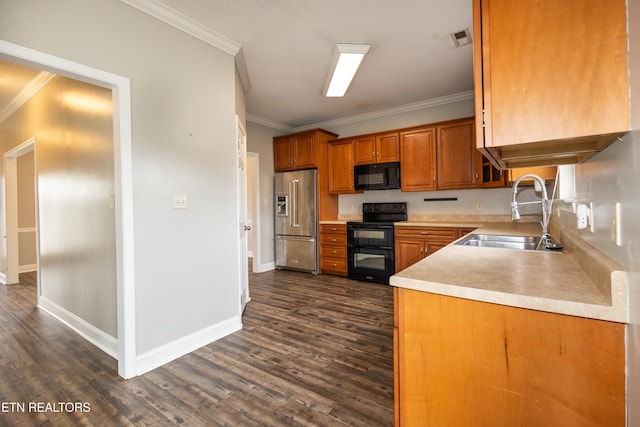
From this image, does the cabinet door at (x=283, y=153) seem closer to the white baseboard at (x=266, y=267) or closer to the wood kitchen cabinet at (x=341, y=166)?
the wood kitchen cabinet at (x=341, y=166)

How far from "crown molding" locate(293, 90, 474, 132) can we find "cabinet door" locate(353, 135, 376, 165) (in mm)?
481

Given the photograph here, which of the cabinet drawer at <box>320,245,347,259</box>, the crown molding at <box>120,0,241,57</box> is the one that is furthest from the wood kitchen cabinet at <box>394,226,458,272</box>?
the crown molding at <box>120,0,241,57</box>

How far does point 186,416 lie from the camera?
5.38 ft

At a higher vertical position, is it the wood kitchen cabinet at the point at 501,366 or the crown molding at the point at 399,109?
the crown molding at the point at 399,109

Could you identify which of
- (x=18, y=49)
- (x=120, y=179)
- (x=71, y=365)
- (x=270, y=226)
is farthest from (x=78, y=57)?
(x=270, y=226)

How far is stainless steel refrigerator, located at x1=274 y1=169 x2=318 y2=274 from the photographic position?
493 centimetres

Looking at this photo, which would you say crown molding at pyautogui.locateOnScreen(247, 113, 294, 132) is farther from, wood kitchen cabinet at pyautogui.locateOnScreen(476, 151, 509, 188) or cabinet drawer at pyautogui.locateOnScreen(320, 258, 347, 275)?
wood kitchen cabinet at pyautogui.locateOnScreen(476, 151, 509, 188)

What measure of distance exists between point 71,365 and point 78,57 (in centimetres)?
215

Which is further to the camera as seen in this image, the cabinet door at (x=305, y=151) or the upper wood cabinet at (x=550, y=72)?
the cabinet door at (x=305, y=151)

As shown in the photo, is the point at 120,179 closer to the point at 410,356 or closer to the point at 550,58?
the point at 410,356

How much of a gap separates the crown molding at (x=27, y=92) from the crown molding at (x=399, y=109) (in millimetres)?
3612

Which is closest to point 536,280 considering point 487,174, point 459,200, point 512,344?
point 512,344

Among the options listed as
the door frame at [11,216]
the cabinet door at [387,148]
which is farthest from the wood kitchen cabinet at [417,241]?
the door frame at [11,216]

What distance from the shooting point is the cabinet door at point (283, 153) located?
521 cm
